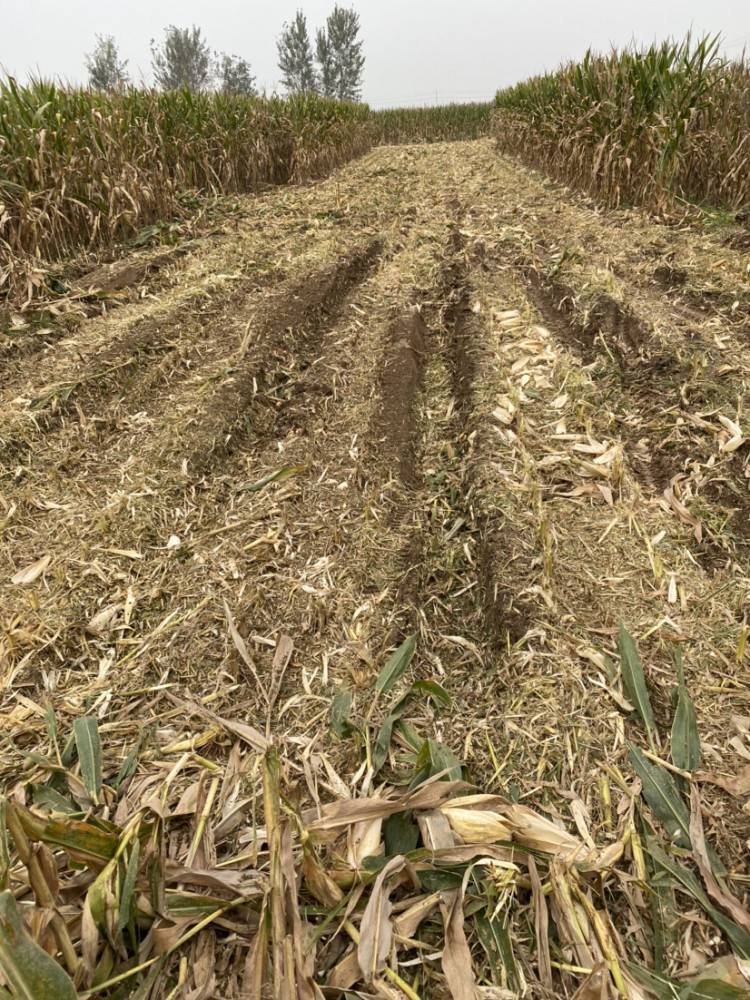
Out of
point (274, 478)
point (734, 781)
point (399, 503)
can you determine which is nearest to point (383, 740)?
point (734, 781)

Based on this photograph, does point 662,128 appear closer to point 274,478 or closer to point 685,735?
point 274,478

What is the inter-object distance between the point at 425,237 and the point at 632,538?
457 centimetres

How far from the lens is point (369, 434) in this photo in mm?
3061

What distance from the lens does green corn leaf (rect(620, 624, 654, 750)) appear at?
5.35 ft

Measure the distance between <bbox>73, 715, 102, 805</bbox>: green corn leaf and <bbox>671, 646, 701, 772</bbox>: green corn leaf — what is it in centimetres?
163

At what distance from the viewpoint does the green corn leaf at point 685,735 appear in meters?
1.53

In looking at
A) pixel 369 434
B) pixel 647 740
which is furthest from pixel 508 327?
pixel 647 740

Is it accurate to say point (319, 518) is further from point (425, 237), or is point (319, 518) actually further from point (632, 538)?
point (425, 237)

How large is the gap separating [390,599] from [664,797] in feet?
3.64

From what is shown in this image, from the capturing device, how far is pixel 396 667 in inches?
74.0

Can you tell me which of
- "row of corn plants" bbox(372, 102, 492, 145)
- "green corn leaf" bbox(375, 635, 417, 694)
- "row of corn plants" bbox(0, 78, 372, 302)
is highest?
"row of corn plants" bbox(372, 102, 492, 145)

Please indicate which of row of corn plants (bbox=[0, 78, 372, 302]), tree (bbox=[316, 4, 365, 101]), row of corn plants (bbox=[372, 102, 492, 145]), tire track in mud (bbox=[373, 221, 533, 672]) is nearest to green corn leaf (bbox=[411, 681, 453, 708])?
tire track in mud (bbox=[373, 221, 533, 672])

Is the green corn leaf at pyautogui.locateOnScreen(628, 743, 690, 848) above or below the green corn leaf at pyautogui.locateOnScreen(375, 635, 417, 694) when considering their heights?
below

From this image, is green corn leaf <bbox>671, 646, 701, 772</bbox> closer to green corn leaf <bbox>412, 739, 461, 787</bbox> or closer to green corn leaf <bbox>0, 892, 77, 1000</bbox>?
green corn leaf <bbox>412, 739, 461, 787</bbox>
